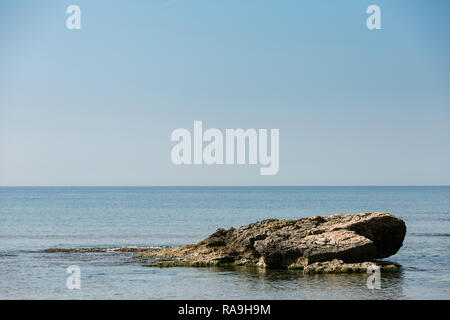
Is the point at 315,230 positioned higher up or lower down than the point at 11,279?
higher up

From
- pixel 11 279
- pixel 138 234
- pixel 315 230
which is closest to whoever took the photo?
pixel 11 279

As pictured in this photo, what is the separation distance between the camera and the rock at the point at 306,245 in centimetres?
3291

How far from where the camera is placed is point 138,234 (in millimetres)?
61969

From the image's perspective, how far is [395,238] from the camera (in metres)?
36.0

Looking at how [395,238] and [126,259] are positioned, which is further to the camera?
[126,259]

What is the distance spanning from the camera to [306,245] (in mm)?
33719

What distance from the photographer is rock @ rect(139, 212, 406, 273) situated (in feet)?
108
